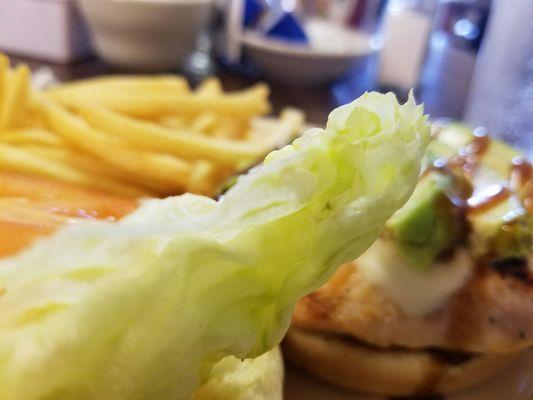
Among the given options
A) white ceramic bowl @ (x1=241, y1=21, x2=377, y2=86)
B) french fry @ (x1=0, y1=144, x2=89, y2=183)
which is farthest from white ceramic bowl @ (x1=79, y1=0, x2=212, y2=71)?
french fry @ (x1=0, y1=144, x2=89, y2=183)

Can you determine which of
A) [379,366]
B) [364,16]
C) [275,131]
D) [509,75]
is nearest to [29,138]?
[275,131]

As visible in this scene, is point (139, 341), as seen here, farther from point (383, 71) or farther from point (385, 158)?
point (383, 71)

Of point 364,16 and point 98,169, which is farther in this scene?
point 364,16

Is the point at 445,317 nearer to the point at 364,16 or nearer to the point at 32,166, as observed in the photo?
the point at 32,166

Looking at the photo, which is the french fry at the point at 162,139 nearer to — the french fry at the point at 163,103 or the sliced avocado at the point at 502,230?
the french fry at the point at 163,103

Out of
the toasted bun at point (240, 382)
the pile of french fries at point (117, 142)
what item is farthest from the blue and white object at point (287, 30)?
the toasted bun at point (240, 382)

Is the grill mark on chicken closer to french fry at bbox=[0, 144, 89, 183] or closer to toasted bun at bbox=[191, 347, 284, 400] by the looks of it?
toasted bun at bbox=[191, 347, 284, 400]

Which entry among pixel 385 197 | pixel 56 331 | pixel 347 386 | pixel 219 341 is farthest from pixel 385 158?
pixel 347 386
